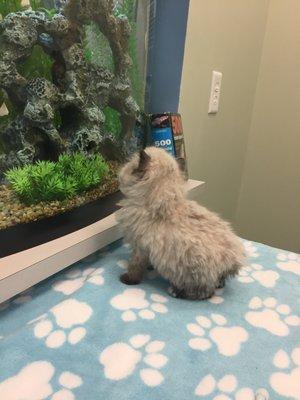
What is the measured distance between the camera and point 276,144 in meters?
1.43

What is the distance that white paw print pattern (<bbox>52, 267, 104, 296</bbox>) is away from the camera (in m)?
0.58

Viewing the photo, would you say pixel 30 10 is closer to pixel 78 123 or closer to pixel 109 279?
pixel 78 123

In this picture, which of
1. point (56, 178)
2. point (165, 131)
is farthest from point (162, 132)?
point (56, 178)

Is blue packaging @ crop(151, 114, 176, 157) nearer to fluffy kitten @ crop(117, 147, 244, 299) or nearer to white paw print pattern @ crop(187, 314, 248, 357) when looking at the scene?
fluffy kitten @ crop(117, 147, 244, 299)

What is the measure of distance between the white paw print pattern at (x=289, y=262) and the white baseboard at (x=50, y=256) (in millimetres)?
344

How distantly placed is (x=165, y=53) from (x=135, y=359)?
77cm

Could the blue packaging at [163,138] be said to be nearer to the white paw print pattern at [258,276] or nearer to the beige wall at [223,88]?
the beige wall at [223,88]

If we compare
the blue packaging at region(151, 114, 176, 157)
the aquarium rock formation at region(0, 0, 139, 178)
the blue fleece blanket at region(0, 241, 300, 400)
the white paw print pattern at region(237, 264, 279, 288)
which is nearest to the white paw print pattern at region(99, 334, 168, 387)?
the blue fleece blanket at region(0, 241, 300, 400)

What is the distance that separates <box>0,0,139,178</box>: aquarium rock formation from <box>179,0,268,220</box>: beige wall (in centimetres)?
28

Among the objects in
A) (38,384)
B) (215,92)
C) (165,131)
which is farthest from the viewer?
(215,92)

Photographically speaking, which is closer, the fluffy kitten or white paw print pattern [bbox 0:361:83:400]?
white paw print pattern [bbox 0:361:83:400]

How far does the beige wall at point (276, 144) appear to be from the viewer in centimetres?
131

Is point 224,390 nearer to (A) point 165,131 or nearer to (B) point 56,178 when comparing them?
(B) point 56,178

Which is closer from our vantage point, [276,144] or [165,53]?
[165,53]
